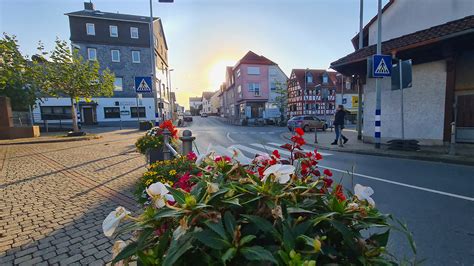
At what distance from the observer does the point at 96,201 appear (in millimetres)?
4203

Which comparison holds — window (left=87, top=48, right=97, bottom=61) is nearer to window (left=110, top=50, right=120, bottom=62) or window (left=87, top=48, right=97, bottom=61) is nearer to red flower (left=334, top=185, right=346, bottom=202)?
window (left=110, top=50, right=120, bottom=62)

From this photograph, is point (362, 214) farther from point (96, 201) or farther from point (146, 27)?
point (146, 27)

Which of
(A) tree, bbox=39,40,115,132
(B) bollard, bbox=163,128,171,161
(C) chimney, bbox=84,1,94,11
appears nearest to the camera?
(B) bollard, bbox=163,128,171,161

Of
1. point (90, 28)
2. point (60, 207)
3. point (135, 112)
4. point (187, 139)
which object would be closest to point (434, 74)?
point (187, 139)

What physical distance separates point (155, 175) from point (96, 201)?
1.67 m

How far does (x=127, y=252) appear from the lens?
3.44ft

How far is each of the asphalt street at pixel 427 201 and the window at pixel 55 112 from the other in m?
34.2

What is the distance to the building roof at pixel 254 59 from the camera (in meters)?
37.9

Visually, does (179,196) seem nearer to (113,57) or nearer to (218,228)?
(218,228)

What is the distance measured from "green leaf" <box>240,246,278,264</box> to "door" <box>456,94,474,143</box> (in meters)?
12.7

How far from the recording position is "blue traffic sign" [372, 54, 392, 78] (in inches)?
351

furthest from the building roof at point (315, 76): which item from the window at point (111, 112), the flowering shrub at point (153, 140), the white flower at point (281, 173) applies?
the white flower at point (281, 173)

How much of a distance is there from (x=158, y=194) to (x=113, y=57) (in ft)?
118

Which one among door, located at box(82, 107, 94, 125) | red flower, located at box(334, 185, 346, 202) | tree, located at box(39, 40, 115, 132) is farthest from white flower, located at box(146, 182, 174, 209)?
door, located at box(82, 107, 94, 125)
